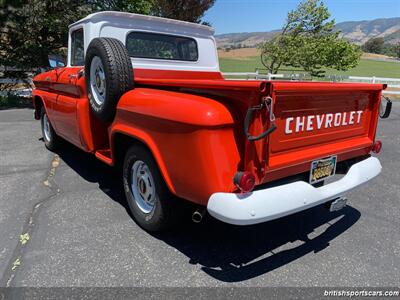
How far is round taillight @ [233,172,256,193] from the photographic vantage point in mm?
2344

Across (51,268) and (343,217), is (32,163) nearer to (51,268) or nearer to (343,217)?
(51,268)

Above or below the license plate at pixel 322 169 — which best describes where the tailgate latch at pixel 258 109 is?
above

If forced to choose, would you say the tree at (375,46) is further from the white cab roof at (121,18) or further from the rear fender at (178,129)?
the rear fender at (178,129)

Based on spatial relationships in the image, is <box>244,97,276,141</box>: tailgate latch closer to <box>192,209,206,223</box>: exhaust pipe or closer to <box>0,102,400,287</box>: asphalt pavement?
<box>192,209,206,223</box>: exhaust pipe

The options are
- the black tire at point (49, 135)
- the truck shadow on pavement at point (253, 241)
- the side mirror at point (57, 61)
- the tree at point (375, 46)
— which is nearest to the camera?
the truck shadow on pavement at point (253, 241)

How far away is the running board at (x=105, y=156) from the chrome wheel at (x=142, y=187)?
1.25 feet

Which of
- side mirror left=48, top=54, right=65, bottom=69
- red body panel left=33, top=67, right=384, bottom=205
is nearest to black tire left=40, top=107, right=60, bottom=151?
side mirror left=48, top=54, right=65, bottom=69

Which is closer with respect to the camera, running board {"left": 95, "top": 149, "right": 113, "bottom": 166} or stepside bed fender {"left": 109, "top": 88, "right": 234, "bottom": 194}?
stepside bed fender {"left": 109, "top": 88, "right": 234, "bottom": 194}

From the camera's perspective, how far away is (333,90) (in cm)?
286

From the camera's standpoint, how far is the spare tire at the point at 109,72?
10.5ft

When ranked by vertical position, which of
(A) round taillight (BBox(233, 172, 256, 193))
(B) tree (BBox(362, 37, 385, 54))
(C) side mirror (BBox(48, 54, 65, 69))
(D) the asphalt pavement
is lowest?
(D) the asphalt pavement

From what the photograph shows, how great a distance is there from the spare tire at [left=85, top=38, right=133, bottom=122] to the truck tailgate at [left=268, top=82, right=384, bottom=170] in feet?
4.88

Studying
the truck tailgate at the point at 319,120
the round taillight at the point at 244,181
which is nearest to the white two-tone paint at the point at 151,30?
the truck tailgate at the point at 319,120

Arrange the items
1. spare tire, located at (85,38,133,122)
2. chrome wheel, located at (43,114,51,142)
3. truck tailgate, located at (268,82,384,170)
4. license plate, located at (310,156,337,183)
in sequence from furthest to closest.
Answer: chrome wheel, located at (43,114,51,142)
spare tire, located at (85,38,133,122)
license plate, located at (310,156,337,183)
truck tailgate, located at (268,82,384,170)
